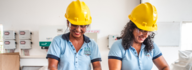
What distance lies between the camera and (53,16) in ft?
7.88

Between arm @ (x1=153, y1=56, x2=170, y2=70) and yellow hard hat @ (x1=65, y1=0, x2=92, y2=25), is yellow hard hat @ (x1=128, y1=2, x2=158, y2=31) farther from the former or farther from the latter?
yellow hard hat @ (x1=65, y1=0, x2=92, y2=25)

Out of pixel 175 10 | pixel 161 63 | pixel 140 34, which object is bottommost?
pixel 161 63

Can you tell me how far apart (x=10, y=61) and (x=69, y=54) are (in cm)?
214

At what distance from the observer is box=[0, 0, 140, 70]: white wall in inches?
92.2

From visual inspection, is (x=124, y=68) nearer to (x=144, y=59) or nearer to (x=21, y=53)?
(x=144, y=59)

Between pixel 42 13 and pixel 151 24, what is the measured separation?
7.30ft

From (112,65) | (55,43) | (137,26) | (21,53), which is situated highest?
(137,26)

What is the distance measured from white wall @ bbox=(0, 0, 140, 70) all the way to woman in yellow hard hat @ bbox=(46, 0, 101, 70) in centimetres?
144

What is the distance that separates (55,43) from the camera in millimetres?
898

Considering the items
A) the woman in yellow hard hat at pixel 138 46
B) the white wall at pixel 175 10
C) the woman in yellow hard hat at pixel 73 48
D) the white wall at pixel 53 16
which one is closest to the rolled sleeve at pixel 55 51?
the woman in yellow hard hat at pixel 73 48

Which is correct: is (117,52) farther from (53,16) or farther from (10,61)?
(10,61)

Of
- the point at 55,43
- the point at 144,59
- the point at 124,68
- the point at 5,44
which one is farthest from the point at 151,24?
the point at 5,44

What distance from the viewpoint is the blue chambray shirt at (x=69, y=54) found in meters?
0.87

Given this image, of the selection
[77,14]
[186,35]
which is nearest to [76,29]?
[77,14]
